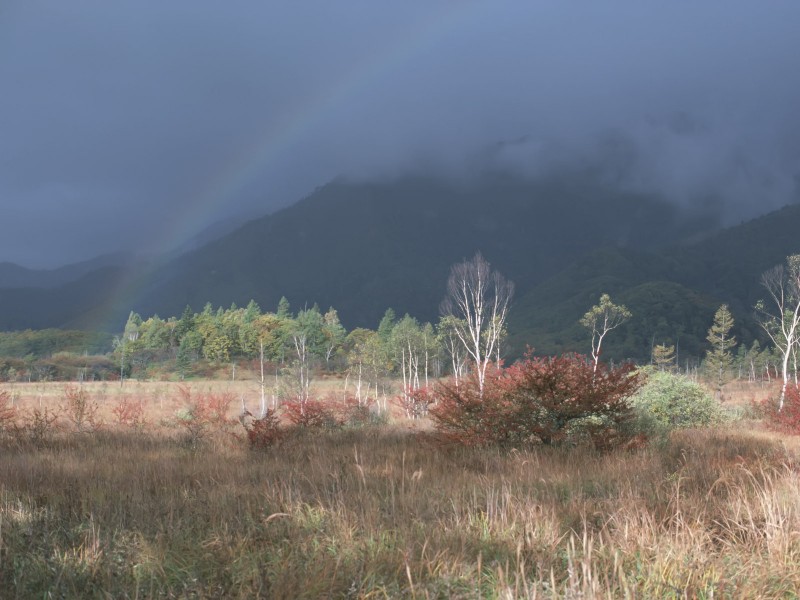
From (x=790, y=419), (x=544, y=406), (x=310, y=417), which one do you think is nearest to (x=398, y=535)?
(x=544, y=406)

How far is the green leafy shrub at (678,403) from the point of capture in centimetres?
1490

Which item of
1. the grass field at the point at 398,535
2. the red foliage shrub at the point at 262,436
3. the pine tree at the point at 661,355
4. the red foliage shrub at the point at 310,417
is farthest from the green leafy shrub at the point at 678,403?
the pine tree at the point at 661,355

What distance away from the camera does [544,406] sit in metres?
8.51

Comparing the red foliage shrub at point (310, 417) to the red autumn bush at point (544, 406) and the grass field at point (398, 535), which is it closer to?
the red autumn bush at point (544, 406)

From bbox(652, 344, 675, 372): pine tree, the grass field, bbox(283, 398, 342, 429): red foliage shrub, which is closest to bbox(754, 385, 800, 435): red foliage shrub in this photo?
the grass field

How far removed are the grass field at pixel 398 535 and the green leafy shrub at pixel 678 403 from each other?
9267mm

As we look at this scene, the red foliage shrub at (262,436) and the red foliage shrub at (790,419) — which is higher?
the red foliage shrub at (262,436)

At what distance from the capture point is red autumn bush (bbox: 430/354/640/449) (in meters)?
8.41

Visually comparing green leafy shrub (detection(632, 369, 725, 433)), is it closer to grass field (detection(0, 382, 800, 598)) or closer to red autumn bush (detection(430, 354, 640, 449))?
red autumn bush (detection(430, 354, 640, 449))

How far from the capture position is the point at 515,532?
360 centimetres

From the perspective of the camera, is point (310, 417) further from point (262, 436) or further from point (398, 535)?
point (398, 535)

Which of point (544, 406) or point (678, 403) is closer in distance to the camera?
point (544, 406)

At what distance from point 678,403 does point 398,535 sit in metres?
14.0

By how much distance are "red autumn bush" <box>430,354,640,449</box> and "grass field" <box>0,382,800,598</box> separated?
6.45ft
